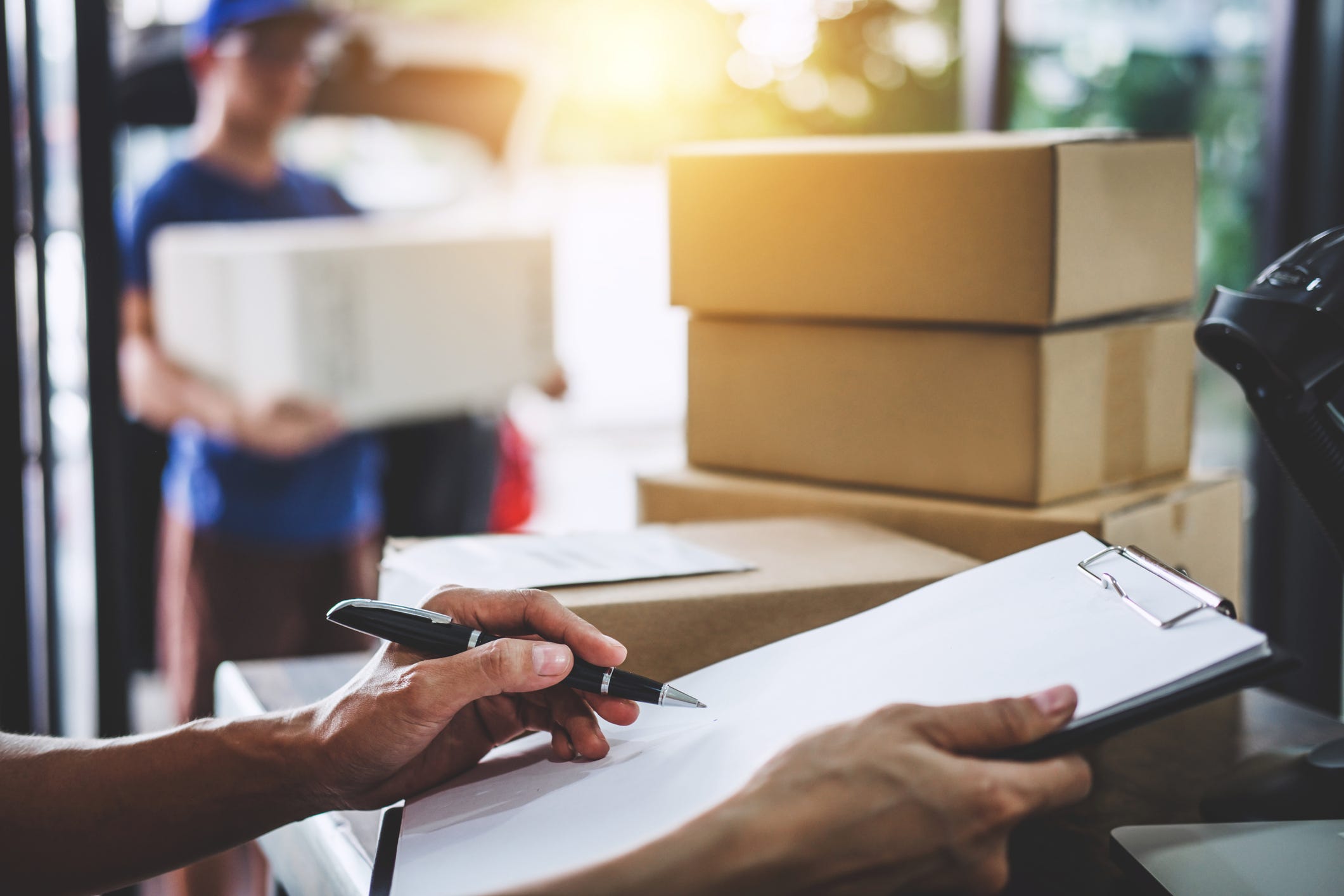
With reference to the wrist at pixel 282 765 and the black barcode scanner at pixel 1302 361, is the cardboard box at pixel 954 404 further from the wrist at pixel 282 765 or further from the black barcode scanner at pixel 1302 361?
the wrist at pixel 282 765

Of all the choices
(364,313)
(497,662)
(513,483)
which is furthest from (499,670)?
(513,483)

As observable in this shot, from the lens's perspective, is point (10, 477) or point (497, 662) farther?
point (10, 477)

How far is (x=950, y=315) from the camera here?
35.5 inches

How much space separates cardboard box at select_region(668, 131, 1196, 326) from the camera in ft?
2.82

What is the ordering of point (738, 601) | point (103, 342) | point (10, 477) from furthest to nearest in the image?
point (103, 342) → point (10, 477) → point (738, 601)

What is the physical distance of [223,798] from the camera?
0.67 metres

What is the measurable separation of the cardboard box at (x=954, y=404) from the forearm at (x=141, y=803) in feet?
1.72

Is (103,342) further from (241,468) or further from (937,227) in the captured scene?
(937,227)

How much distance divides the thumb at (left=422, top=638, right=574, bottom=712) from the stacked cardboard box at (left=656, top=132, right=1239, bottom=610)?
1.30ft

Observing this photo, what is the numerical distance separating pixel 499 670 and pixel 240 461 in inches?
57.1

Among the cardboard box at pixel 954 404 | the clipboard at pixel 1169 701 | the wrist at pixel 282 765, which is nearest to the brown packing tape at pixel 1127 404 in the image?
the cardboard box at pixel 954 404

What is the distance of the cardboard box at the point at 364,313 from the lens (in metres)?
1.56

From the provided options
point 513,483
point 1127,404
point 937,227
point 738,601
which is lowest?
point 513,483

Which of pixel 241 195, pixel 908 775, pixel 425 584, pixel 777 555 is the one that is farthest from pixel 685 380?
pixel 241 195
